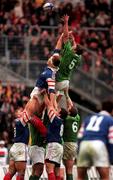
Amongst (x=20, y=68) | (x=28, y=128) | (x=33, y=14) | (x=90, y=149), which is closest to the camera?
(x=90, y=149)

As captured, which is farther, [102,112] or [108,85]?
[108,85]

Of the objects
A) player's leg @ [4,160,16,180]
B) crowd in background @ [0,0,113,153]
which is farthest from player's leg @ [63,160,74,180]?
crowd in background @ [0,0,113,153]

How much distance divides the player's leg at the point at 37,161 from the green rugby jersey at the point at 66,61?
2.38 meters

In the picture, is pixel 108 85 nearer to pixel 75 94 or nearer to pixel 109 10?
pixel 75 94

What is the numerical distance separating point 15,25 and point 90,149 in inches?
607

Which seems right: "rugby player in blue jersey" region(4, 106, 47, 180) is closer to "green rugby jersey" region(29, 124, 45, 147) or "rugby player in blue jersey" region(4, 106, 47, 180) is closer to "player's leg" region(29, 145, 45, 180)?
"green rugby jersey" region(29, 124, 45, 147)

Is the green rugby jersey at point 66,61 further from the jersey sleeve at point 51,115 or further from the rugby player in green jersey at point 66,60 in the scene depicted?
the jersey sleeve at point 51,115

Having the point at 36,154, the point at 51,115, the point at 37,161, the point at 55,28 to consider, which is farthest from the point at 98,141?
the point at 55,28

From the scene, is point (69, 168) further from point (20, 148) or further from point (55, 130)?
point (55, 130)

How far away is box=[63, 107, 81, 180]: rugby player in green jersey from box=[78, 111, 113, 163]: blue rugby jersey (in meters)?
3.39

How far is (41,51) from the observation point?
34.7 m

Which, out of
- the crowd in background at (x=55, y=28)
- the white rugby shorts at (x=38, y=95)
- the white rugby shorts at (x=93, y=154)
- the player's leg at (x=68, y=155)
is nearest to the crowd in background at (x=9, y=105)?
the crowd in background at (x=55, y=28)

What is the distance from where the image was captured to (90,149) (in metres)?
21.2

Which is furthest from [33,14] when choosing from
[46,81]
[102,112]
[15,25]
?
[102,112]
